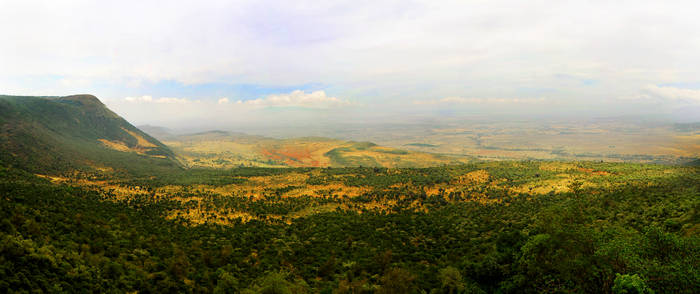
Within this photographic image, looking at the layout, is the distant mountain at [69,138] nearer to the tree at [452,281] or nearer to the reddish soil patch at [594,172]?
the tree at [452,281]

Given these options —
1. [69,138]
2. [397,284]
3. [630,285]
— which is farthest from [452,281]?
[69,138]

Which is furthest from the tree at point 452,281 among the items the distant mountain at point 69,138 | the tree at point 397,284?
the distant mountain at point 69,138

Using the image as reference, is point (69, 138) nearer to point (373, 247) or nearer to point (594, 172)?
point (373, 247)

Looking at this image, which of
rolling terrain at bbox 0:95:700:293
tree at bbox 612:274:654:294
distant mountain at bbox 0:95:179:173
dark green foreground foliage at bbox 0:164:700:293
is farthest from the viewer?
distant mountain at bbox 0:95:179:173

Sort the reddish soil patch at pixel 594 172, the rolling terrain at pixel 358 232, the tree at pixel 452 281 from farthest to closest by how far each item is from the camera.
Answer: the reddish soil patch at pixel 594 172 < the tree at pixel 452 281 < the rolling terrain at pixel 358 232

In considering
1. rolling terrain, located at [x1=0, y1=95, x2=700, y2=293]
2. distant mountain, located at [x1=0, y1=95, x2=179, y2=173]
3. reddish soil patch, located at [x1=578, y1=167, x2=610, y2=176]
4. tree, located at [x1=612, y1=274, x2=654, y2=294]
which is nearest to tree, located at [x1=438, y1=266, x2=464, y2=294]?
rolling terrain, located at [x1=0, y1=95, x2=700, y2=293]

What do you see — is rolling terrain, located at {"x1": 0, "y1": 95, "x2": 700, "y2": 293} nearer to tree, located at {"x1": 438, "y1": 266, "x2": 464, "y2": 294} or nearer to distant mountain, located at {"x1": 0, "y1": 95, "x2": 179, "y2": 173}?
tree, located at {"x1": 438, "y1": 266, "x2": 464, "y2": 294}
